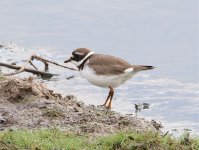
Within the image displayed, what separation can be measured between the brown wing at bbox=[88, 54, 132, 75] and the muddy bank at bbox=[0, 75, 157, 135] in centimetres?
61

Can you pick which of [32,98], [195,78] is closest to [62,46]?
[195,78]

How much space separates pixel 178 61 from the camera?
1455cm

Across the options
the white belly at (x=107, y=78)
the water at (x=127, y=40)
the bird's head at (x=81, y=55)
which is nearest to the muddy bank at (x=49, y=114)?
the white belly at (x=107, y=78)

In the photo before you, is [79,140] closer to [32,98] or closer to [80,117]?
[80,117]

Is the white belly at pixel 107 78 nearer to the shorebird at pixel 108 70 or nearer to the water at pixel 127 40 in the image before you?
the shorebird at pixel 108 70

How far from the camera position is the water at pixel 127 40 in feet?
42.4

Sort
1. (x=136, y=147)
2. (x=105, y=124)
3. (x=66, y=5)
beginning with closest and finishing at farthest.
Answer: (x=136, y=147), (x=105, y=124), (x=66, y=5)

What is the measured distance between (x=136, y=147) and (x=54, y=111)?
2.09 metres

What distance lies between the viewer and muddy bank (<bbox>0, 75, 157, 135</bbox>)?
8969 millimetres

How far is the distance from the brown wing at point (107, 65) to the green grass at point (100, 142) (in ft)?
8.76

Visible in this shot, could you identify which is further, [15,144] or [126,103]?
[126,103]

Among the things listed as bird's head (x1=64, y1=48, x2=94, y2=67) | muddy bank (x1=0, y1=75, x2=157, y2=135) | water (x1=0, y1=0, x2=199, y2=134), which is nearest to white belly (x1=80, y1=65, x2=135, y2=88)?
bird's head (x1=64, y1=48, x2=94, y2=67)

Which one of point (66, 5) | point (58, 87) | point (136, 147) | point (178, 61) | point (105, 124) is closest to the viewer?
point (136, 147)

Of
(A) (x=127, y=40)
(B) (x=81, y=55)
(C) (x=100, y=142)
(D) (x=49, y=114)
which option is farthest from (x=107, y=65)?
(A) (x=127, y=40)
